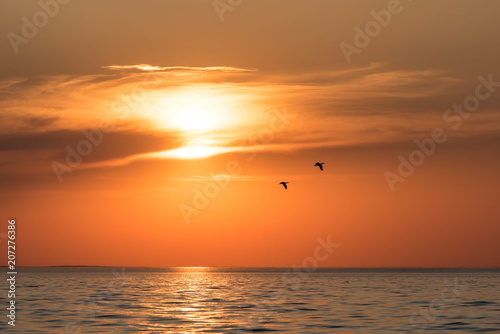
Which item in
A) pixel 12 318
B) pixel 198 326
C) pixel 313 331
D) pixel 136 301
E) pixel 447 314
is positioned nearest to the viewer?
pixel 313 331

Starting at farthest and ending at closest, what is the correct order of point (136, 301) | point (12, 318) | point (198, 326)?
point (136, 301) < point (12, 318) < point (198, 326)

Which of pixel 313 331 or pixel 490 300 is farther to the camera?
pixel 490 300

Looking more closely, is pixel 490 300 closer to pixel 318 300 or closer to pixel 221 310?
pixel 318 300

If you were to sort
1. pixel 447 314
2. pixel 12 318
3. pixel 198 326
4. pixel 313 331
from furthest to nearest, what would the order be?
pixel 447 314 < pixel 12 318 < pixel 198 326 < pixel 313 331

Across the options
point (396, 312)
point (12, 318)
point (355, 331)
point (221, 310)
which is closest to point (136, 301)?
point (221, 310)

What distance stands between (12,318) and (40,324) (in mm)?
5572

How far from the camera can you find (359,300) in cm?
8969

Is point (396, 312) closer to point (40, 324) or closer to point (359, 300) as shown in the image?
point (359, 300)

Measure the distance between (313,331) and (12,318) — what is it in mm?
27570

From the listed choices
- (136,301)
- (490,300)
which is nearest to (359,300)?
(490,300)

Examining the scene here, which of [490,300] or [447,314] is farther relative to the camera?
[490,300]

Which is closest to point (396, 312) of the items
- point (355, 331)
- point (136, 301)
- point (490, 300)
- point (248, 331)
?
point (355, 331)

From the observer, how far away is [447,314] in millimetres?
70188

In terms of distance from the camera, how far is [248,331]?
56.3 metres
